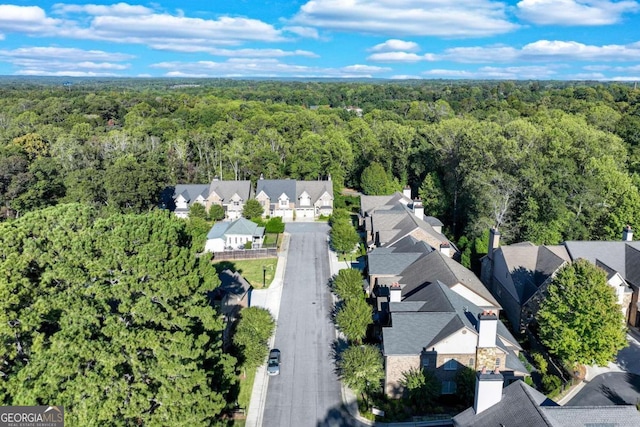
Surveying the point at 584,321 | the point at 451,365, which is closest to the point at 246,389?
the point at 451,365

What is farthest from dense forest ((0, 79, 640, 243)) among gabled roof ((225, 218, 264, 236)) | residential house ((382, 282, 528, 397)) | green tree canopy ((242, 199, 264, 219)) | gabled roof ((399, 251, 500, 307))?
residential house ((382, 282, 528, 397))

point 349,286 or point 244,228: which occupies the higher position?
point 349,286

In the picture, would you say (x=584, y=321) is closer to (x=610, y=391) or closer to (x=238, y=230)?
(x=610, y=391)

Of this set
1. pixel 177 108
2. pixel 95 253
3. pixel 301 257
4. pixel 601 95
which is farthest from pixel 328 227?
pixel 601 95

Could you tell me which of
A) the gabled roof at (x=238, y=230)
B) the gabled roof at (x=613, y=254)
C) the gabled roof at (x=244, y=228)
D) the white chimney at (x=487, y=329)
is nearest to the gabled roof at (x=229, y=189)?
the gabled roof at (x=238, y=230)

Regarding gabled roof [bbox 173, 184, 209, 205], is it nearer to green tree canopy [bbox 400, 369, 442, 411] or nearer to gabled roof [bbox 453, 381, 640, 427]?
green tree canopy [bbox 400, 369, 442, 411]

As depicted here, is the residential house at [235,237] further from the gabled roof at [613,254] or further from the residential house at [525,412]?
the residential house at [525,412]
